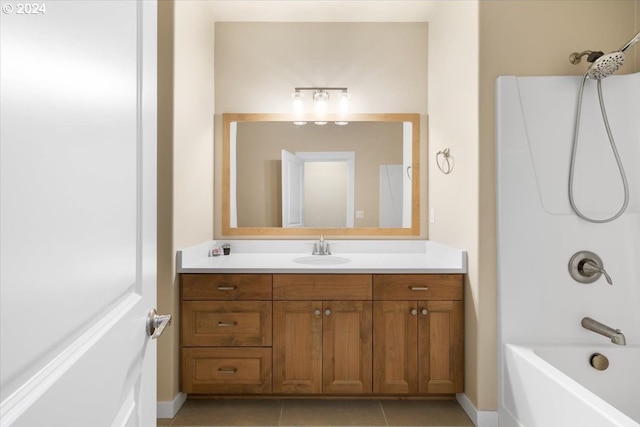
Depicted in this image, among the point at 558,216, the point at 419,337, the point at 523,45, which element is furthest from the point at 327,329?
the point at 523,45

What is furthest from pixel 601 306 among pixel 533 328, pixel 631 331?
pixel 533 328

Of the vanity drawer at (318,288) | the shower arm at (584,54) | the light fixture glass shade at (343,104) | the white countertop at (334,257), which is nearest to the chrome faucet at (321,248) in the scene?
the white countertop at (334,257)

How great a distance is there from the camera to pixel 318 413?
231cm

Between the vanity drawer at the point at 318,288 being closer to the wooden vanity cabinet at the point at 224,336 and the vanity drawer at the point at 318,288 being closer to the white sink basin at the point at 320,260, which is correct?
the wooden vanity cabinet at the point at 224,336

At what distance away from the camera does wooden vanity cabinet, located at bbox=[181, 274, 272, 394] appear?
2.34m

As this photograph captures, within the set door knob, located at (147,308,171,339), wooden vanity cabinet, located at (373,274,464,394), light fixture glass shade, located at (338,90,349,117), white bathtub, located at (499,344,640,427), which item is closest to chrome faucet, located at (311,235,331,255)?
wooden vanity cabinet, located at (373,274,464,394)

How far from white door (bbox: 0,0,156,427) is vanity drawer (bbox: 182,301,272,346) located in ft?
4.88

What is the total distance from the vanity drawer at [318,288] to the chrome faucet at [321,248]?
56 cm

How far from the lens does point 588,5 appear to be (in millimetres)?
2117

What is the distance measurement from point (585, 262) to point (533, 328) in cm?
42

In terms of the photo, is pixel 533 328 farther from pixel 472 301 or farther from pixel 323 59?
pixel 323 59

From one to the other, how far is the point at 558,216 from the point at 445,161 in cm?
80

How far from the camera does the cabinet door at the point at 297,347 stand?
7.72 feet

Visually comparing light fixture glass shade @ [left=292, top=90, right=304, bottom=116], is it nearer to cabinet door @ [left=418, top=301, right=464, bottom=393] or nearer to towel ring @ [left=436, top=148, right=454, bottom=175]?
towel ring @ [left=436, top=148, right=454, bottom=175]
